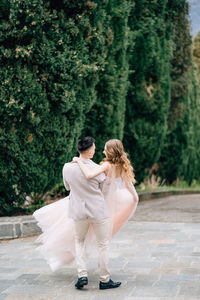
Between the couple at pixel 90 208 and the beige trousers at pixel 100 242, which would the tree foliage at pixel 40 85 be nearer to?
the couple at pixel 90 208

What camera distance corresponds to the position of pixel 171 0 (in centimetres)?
1451

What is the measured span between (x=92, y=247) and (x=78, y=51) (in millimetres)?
4282

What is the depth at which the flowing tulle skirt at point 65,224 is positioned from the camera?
17.6 ft

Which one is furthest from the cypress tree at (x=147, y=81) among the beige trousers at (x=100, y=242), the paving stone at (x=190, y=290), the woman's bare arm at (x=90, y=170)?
the paving stone at (x=190, y=290)

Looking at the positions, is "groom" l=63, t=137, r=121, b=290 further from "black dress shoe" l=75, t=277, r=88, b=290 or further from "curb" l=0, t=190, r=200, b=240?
"curb" l=0, t=190, r=200, b=240

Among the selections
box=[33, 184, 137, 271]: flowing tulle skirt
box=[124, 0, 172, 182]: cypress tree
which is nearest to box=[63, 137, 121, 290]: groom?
box=[33, 184, 137, 271]: flowing tulle skirt

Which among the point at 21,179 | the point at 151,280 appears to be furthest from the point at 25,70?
the point at 151,280

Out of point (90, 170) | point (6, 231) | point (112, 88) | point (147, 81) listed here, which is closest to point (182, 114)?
point (147, 81)

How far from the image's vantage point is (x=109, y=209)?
530cm

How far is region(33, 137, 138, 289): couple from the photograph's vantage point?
16.7 feet

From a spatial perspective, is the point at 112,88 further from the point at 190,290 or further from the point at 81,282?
the point at 190,290

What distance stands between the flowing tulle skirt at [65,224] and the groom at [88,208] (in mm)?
220

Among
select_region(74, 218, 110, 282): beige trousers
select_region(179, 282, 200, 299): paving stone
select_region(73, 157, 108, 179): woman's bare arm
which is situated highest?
select_region(73, 157, 108, 179): woman's bare arm

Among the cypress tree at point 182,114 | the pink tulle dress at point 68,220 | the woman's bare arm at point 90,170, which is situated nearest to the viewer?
the woman's bare arm at point 90,170
